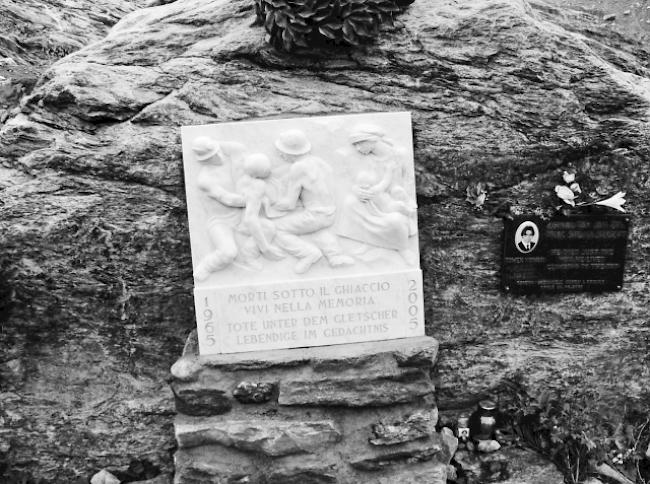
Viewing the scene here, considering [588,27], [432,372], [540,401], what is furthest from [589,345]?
[588,27]

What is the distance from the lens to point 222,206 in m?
3.49

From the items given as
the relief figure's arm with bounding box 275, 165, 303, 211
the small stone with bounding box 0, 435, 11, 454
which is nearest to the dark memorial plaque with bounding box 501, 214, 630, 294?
the relief figure's arm with bounding box 275, 165, 303, 211

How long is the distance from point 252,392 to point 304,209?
3.94 feet

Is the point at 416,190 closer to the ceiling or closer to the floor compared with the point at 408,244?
closer to the ceiling

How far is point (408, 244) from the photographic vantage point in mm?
3584

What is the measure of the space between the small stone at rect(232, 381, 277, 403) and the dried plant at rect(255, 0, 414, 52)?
2161 millimetres

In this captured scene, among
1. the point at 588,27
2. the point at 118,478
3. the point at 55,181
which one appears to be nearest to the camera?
the point at 55,181

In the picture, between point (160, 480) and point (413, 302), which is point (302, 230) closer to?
point (413, 302)

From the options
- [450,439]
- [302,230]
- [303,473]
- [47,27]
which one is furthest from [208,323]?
[47,27]

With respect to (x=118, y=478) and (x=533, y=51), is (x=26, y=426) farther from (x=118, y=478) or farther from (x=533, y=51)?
(x=533, y=51)

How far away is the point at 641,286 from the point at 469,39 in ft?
6.89

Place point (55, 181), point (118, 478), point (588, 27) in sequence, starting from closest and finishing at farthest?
point (55, 181) < point (118, 478) < point (588, 27)

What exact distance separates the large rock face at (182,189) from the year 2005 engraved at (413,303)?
23 cm

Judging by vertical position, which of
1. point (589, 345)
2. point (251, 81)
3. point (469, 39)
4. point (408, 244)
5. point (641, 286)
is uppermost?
point (469, 39)
